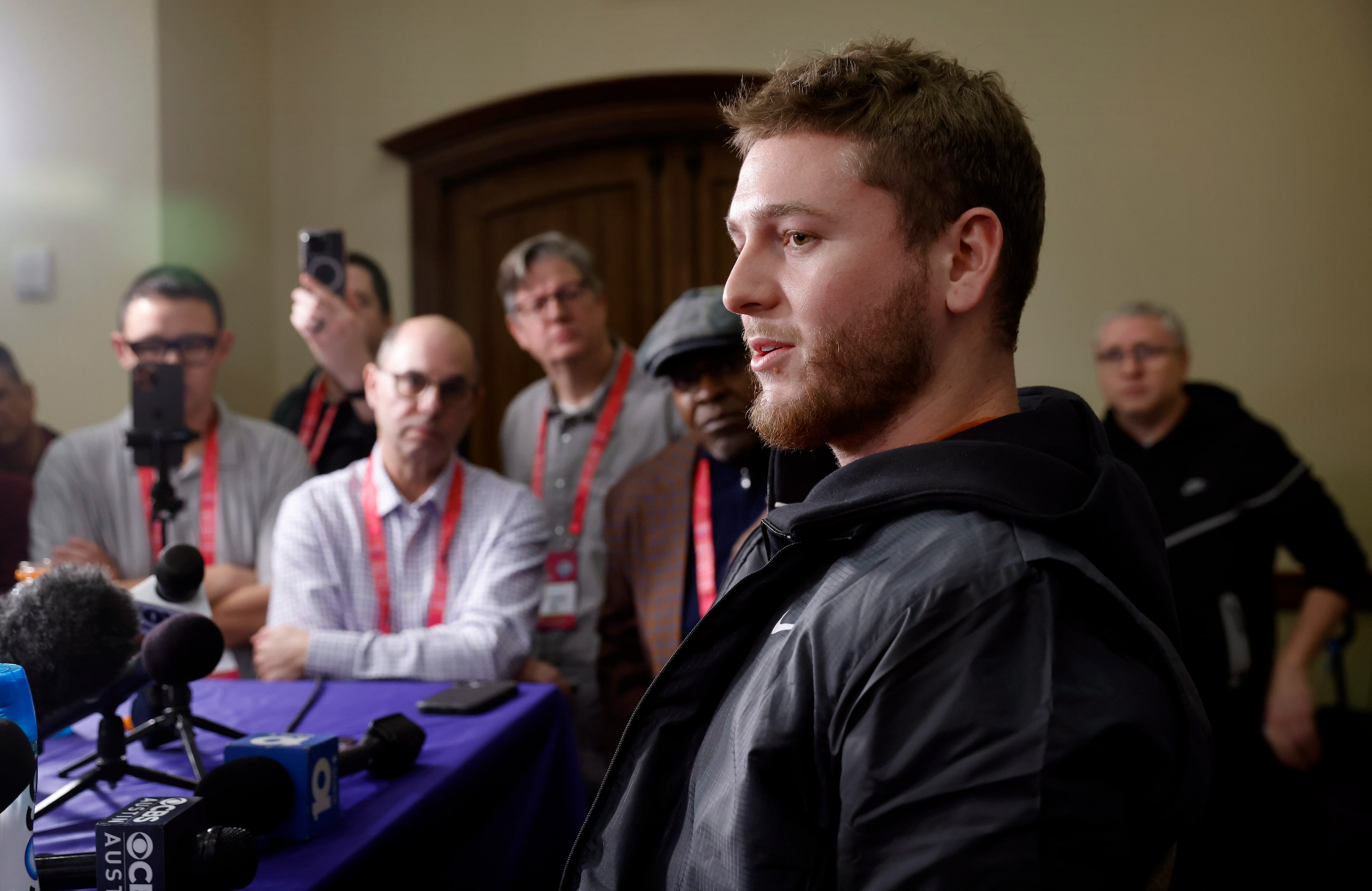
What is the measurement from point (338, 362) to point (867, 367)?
7.54 feet

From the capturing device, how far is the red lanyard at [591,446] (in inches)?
114

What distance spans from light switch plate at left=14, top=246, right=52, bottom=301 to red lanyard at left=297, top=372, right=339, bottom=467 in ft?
4.87

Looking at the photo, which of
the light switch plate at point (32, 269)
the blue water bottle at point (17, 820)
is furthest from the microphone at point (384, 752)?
the light switch plate at point (32, 269)

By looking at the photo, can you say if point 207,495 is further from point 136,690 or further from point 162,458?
point 136,690

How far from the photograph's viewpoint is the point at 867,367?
0.96 meters

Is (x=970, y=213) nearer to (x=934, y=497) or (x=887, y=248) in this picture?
(x=887, y=248)

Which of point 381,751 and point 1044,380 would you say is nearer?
point 381,751

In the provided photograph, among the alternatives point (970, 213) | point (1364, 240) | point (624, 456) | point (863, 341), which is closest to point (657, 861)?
point (863, 341)

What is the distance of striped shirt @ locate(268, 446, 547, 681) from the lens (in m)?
2.12

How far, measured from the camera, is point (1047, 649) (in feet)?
2.45

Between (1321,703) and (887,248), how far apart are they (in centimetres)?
404

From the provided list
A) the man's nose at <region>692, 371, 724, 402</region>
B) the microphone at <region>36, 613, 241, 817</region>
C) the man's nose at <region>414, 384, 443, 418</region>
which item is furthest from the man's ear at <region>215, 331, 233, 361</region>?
the microphone at <region>36, 613, 241, 817</region>

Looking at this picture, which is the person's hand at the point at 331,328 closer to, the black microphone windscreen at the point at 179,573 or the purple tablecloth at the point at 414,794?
the purple tablecloth at the point at 414,794

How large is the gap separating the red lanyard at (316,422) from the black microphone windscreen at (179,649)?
1711mm
